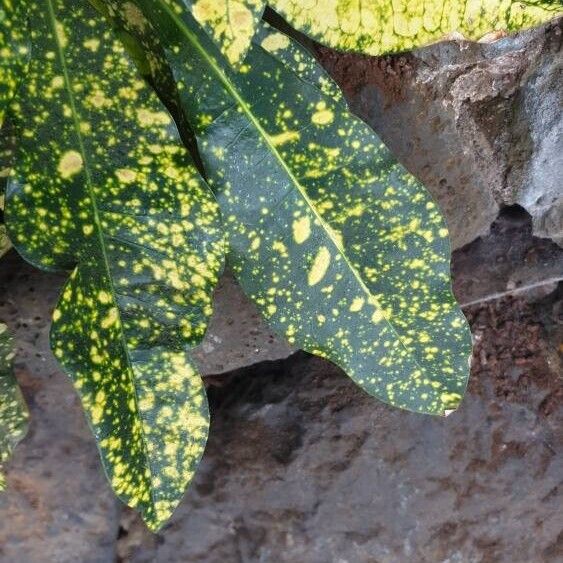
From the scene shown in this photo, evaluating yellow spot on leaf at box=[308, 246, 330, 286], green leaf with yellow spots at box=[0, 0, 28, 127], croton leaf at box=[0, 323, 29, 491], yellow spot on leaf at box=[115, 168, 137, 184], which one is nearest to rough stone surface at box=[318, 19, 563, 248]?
yellow spot on leaf at box=[308, 246, 330, 286]

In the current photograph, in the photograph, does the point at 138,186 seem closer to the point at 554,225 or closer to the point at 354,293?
the point at 354,293

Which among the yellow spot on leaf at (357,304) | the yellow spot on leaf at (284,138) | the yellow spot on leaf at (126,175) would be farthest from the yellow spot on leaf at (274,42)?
the yellow spot on leaf at (357,304)

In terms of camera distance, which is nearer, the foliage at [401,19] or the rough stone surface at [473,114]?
the foliage at [401,19]

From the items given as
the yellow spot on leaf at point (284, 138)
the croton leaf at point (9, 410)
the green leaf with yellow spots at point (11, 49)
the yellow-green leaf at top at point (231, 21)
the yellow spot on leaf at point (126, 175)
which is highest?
the yellow-green leaf at top at point (231, 21)

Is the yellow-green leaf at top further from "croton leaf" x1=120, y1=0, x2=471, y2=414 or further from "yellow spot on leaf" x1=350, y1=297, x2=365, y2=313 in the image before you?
"yellow spot on leaf" x1=350, y1=297, x2=365, y2=313

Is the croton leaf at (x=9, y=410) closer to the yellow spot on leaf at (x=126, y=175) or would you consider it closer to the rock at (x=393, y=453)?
the rock at (x=393, y=453)

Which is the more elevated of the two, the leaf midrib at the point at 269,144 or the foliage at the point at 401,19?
the foliage at the point at 401,19

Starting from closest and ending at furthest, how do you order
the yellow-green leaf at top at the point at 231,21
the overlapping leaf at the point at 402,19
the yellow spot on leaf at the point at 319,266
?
the yellow-green leaf at top at the point at 231,21 < the overlapping leaf at the point at 402,19 < the yellow spot on leaf at the point at 319,266

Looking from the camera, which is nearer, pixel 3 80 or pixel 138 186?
pixel 3 80

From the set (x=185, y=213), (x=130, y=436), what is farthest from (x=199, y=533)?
(x=185, y=213)
